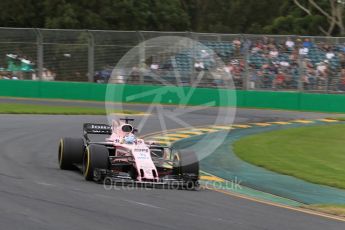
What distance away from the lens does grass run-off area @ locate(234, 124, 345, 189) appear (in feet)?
44.5

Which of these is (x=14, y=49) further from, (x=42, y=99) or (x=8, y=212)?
(x=8, y=212)

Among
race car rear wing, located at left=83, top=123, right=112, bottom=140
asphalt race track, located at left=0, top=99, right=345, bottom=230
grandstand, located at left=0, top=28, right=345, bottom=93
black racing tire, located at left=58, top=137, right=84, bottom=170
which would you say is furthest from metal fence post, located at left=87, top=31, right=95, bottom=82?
black racing tire, located at left=58, top=137, right=84, bottom=170

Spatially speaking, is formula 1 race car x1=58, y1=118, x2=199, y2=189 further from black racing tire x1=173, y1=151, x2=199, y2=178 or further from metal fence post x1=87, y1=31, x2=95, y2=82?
metal fence post x1=87, y1=31, x2=95, y2=82

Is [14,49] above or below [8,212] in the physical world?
above

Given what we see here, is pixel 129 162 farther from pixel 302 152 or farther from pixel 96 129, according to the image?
pixel 302 152

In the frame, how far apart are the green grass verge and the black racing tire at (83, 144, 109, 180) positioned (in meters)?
3.31

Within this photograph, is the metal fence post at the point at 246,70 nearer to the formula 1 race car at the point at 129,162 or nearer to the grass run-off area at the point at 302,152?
the grass run-off area at the point at 302,152

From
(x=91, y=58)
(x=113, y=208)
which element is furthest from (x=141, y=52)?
(x=113, y=208)

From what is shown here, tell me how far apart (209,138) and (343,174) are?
22.3 feet

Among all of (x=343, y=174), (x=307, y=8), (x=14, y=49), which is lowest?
(x=343, y=174)

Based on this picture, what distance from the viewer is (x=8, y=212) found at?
830 centimetres

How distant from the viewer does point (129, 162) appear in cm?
1131

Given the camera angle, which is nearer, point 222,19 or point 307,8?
point 307,8

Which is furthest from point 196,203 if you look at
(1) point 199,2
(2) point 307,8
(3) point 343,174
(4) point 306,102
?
(1) point 199,2
